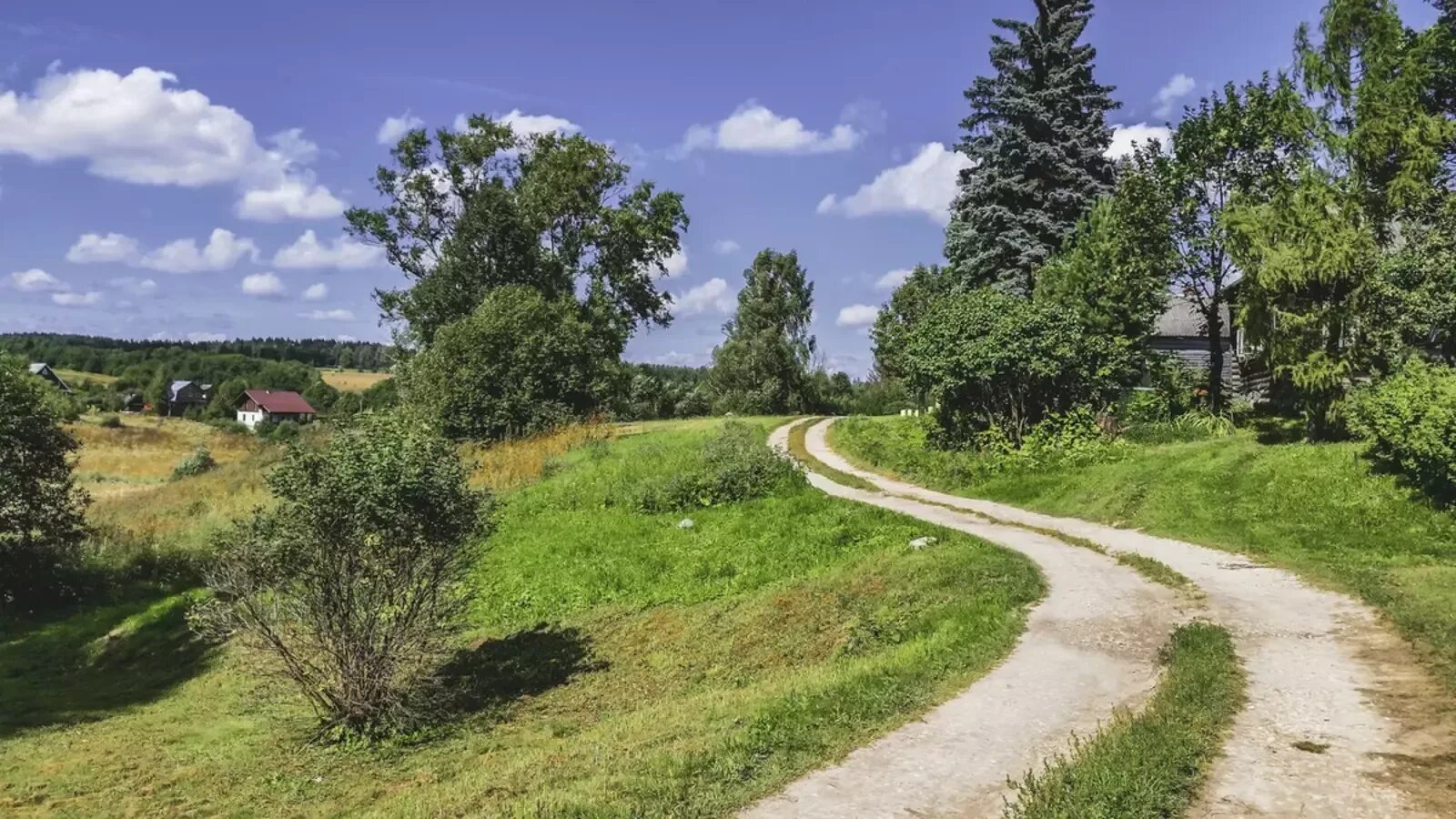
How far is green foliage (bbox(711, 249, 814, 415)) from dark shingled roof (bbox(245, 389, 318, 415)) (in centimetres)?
6893

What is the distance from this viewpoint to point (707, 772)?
7203mm

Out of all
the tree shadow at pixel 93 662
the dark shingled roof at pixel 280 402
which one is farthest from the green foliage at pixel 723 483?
the dark shingled roof at pixel 280 402

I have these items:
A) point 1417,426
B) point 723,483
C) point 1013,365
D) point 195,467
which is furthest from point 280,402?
point 1417,426

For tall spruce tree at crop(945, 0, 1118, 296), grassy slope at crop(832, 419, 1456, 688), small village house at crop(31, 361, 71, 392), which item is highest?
tall spruce tree at crop(945, 0, 1118, 296)

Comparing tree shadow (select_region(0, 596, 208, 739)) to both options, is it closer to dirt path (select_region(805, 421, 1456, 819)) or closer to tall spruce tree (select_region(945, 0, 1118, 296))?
dirt path (select_region(805, 421, 1456, 819))

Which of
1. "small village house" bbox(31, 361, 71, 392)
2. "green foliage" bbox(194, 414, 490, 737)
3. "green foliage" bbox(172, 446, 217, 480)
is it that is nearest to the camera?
"green foliage" bbox(194, 414, 490, 737)

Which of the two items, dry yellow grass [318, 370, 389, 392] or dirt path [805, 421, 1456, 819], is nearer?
dirt path [805, 421, 1456, 819]

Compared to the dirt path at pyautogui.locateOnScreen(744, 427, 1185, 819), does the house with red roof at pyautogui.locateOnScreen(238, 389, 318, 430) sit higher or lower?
higher

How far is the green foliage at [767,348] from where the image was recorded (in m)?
66.6

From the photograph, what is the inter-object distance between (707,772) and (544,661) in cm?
818

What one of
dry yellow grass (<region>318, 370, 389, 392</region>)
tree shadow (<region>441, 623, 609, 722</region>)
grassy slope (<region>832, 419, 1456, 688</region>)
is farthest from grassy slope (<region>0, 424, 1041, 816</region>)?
dry yellow grass (<region>318, 370, 389, 392</region>)

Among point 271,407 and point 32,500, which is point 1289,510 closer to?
point 32,500

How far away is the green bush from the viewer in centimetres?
1570

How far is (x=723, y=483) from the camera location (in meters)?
23.4
